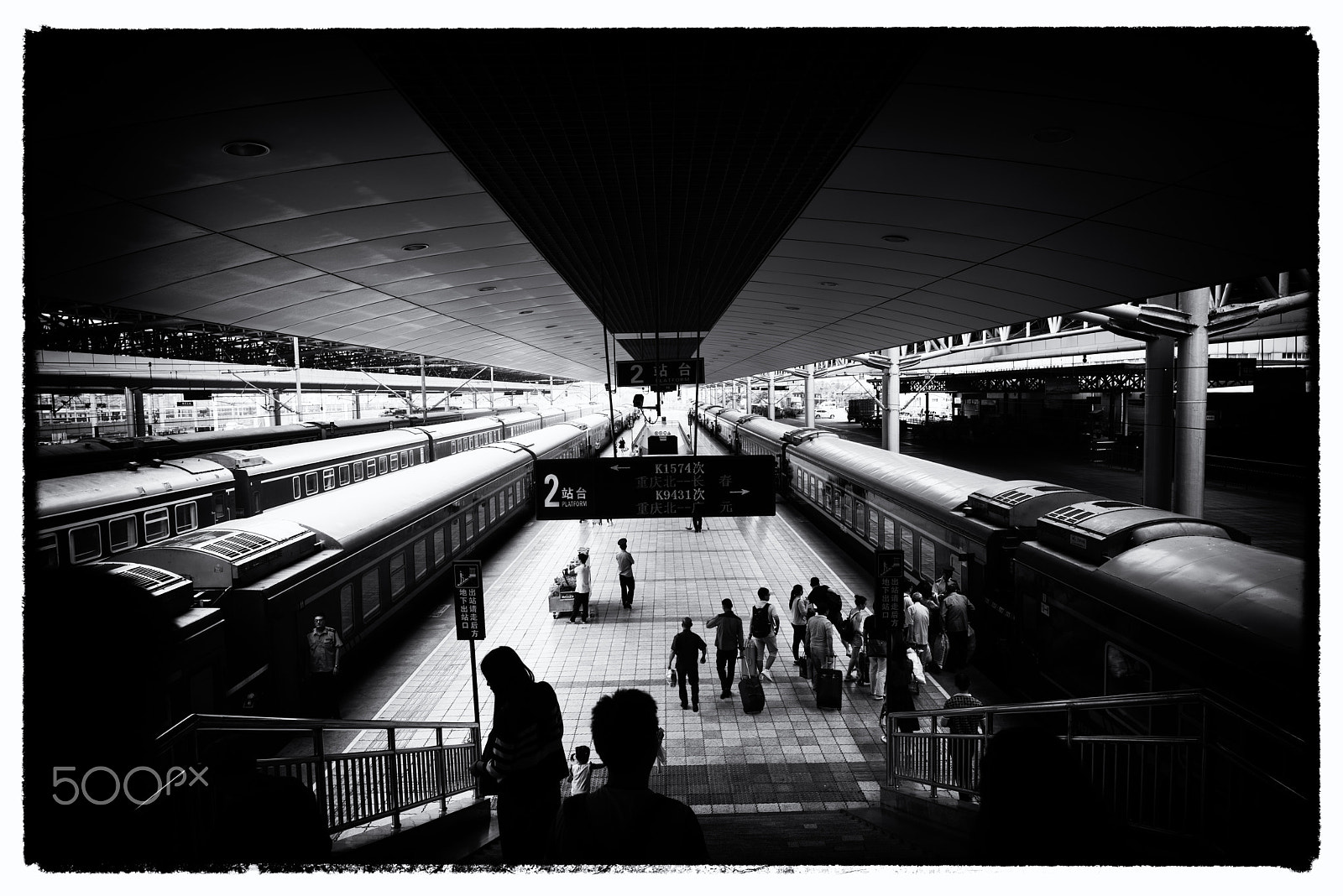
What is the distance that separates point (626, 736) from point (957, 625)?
8.34m

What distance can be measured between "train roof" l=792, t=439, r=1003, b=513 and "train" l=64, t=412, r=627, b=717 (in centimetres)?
970

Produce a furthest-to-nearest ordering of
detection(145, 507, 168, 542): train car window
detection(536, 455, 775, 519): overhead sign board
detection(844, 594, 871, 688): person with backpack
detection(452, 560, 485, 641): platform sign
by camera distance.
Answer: detection(145, 507, 168, 542): train car window → detection(844, 594, 871, 688): person with backpack → detection(536, 455, 775, 519): overhead sign board → detection(452, 560, 485, 641): platform sign

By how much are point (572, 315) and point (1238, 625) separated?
939 centimetres

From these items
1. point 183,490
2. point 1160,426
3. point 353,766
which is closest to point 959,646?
point 1160,426

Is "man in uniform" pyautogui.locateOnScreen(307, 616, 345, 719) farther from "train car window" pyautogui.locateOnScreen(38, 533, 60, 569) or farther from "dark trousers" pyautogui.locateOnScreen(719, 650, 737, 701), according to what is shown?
"dark trousers" pyautogui.locateOnScreen(719, 650, 737, 701)

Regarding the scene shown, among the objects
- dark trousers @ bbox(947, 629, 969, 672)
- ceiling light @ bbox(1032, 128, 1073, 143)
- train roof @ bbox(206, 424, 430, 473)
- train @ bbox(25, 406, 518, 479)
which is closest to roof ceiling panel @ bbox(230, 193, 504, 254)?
ceiling light @ bbox(1032, 128, 1073, 143)

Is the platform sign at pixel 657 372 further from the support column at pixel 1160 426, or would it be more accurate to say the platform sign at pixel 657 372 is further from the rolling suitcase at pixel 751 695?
the support column at pixel 1160 426

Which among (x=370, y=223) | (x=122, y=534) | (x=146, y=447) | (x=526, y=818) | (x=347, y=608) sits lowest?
(x=347, y=608)

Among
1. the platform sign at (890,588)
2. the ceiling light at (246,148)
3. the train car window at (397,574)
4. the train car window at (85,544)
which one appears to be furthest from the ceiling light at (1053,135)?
the train car window at (85,544)

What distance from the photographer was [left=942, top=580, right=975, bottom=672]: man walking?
957 centimetres

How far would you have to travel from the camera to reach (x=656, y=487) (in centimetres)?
873

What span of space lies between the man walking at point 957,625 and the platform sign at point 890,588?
195cm

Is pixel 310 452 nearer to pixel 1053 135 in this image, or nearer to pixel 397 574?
pixel 397 574

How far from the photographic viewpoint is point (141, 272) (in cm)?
557
